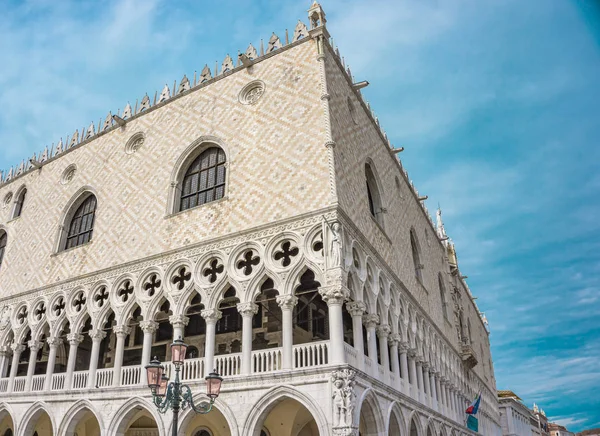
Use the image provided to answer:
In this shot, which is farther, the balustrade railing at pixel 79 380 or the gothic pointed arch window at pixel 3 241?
the gothic pointed arch window at pixel 3 241

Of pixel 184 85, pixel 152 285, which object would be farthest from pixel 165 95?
pixel 152 285

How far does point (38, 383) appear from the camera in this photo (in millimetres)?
14453

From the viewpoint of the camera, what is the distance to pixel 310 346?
35.2ft

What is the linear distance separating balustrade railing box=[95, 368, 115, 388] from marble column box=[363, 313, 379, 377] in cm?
637

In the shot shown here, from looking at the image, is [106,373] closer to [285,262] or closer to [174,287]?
[174,287]

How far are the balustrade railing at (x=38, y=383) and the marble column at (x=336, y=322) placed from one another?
8.89 m

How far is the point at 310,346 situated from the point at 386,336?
3113 mm

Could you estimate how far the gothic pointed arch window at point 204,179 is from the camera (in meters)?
14.1

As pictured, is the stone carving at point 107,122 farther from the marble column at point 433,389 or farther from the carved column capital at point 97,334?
the marble column at point 433,389

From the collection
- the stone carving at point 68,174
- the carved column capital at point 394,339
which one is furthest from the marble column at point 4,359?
the carved column capital at point 394,339

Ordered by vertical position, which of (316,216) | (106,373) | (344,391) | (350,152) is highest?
(350,152)

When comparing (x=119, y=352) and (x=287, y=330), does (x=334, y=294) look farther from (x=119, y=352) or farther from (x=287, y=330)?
(x=119, y=352)

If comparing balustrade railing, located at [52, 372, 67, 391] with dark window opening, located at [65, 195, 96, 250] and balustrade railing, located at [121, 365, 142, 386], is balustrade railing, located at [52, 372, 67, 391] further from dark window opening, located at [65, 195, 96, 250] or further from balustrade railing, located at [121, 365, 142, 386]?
dark window opening, located at [65, 195, 96, 250]

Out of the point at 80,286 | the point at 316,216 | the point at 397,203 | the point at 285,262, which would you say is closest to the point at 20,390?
the point at 80,286
